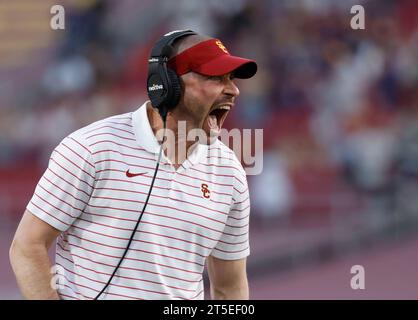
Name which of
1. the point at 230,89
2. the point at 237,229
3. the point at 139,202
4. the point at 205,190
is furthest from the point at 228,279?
the point at 230,89

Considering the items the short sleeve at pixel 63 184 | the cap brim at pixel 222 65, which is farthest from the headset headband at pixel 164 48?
the short sleeve at pixel 63 184

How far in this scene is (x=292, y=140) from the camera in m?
10.3

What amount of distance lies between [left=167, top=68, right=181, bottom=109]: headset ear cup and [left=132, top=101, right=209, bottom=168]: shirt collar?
4.8 inches

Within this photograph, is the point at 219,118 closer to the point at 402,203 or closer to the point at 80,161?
the point at 80,161

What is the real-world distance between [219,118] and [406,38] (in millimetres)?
7610

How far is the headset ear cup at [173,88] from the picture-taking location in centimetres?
348

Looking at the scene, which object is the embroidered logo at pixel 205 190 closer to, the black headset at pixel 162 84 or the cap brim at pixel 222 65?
the black headset at pixel 162 84

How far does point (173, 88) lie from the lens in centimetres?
348

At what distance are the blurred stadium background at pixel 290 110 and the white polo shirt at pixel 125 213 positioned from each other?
5583 millimetres

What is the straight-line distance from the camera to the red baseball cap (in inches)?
137

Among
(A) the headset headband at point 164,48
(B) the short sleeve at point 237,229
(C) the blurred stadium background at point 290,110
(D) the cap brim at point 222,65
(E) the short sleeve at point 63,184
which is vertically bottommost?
(C) the blurred stadium background at point 290,110

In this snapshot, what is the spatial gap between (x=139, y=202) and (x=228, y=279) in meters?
0.60

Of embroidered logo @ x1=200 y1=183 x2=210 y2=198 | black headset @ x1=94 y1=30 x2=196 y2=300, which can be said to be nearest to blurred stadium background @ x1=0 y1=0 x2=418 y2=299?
embroidered logo @ x1=200 y1=183 x2=210 y2=198

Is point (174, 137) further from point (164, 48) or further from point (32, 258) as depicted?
point (32, 258)
